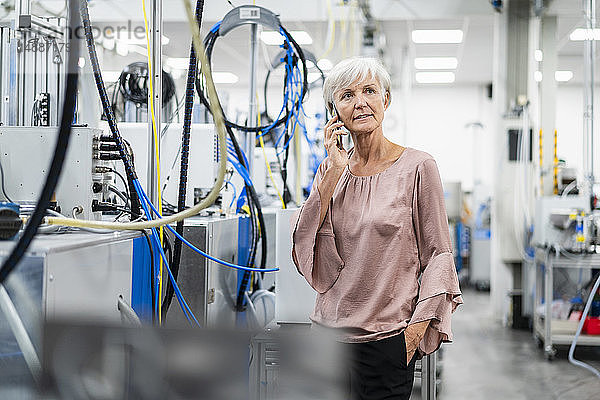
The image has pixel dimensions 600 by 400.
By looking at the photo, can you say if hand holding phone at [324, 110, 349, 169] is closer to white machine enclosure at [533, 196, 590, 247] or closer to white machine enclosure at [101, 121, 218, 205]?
white machine enclosure at [101, 121, 218, 205]

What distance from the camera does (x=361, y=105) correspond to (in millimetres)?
1476

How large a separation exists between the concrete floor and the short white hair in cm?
158

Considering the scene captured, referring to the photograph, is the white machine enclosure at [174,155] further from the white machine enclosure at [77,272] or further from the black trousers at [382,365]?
the black trousers at [382,365]

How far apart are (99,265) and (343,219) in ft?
1.85

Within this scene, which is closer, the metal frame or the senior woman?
the senior woman

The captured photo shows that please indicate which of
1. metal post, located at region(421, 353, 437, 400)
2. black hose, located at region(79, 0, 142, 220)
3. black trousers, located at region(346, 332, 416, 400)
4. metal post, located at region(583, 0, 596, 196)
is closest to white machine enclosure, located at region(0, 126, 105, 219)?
black hose, located at region(79, 0, 142, 220)

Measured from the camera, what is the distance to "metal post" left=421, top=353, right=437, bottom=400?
2.20 m

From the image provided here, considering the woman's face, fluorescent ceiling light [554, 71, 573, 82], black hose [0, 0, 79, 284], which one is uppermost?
fluorescent ceiling light [554, 71, 573, 82]

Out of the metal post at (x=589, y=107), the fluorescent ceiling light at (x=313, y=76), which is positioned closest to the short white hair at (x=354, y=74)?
the fluorescent ceiling light at (x=313, y=76)

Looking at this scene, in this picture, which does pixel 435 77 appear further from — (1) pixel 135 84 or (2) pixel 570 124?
(1) pixel 135 84

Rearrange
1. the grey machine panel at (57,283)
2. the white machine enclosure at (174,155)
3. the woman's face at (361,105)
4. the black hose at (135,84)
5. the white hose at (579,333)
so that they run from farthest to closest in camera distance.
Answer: the white hose at (579,333), the black hose at (135,84), the white machine enclosure at (174,155), the woman's face at (361,105), the grey machine panel at (57,283)

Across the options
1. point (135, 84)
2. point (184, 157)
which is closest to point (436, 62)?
point (135, 84)

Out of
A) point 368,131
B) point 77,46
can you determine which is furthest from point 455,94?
point 77,46

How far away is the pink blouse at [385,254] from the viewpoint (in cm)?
140
